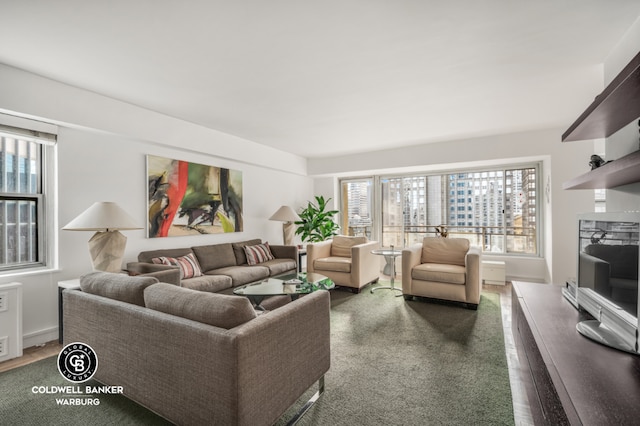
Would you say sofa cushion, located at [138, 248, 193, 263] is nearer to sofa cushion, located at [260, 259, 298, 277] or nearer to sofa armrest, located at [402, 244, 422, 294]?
sofa cushion, located at [260, 259, 298, 277]

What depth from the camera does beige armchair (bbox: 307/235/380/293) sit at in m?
4.42

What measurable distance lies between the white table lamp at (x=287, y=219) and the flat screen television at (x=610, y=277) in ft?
13.6

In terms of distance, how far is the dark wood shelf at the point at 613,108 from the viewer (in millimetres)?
1164

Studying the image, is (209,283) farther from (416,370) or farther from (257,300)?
(416,370)

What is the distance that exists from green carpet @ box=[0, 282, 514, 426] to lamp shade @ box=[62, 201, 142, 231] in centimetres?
110

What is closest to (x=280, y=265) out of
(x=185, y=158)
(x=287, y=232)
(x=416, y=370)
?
(x=287, y=232)

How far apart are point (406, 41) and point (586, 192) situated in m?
3.68

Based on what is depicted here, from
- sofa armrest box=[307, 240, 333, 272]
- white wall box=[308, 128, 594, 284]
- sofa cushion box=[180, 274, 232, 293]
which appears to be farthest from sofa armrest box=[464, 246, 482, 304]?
sofa cushion box=[180, 274, 232, 293]

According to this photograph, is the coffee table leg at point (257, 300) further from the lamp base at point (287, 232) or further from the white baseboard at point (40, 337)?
the lamp base at point (287, 232)

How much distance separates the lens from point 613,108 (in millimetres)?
1462

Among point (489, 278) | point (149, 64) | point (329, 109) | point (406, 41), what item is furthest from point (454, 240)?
point (149, 64)

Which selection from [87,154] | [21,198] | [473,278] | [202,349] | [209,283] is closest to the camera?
[202,349]

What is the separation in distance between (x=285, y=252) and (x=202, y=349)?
3.65 metres

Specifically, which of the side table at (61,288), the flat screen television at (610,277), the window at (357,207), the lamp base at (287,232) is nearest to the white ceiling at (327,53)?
the flat screen television at (610,277)
